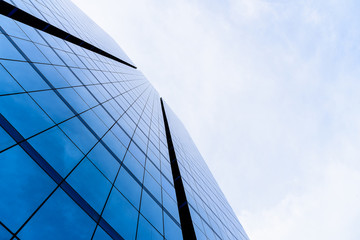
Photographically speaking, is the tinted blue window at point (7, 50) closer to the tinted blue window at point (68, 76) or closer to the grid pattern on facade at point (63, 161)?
the grid pattern on facade at point (63, 161)

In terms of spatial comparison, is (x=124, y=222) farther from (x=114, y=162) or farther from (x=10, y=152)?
(x=10, y=152)

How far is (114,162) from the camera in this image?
973 centimetres

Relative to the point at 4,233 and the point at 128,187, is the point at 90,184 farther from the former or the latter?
the point at 4,233

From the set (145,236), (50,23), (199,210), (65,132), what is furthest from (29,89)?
(199,210)

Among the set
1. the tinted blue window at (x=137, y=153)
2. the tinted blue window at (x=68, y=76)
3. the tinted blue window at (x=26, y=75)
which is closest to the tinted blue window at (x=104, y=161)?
the tinted blue window at (x=137, y=153)

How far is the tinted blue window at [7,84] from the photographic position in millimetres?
6449

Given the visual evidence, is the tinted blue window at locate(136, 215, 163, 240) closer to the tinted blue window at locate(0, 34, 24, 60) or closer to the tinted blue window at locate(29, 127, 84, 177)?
the tinted blue window at locate(29, 127, 84, 177)

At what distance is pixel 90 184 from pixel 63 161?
3.57ft

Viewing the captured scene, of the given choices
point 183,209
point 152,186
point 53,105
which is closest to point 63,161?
point 53,105

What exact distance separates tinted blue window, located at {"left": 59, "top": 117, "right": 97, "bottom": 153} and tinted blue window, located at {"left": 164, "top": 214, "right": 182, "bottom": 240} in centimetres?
452

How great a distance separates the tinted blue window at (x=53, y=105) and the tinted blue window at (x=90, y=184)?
174 cm

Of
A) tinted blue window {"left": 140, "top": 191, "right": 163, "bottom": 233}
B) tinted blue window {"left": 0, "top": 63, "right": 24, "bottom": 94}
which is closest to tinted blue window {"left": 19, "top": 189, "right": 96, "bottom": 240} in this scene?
tinted blue window {"left": 0, "top": 63, "right": 24, "bottom": 94}

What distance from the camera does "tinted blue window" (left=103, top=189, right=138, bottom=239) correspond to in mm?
7129

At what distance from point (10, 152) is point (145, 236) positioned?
16.4 ft
